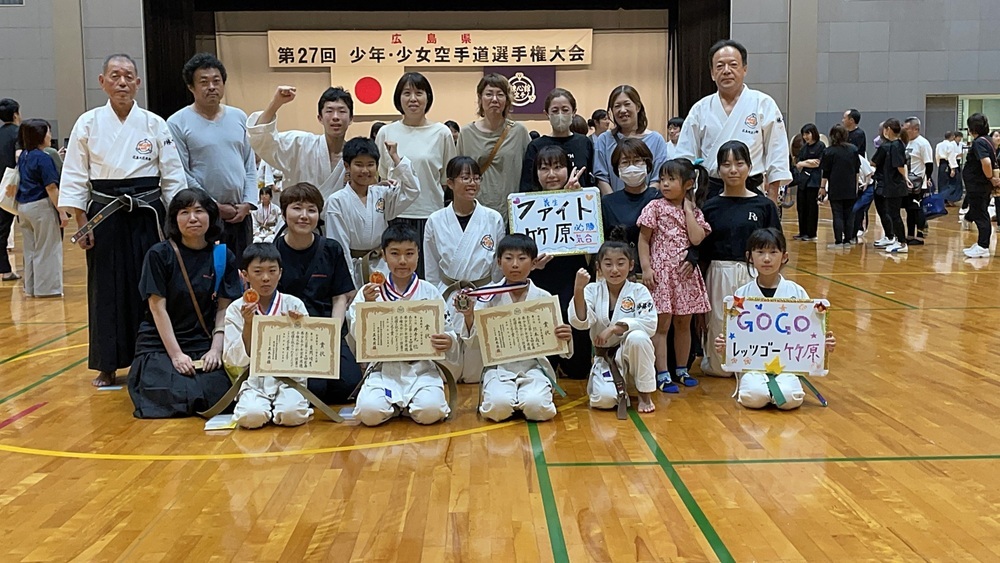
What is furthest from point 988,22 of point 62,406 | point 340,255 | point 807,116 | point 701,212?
point 62,406

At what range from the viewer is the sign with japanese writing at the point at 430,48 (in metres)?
16.6

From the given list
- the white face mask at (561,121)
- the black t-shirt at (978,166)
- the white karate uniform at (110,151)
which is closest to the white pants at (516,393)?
the white face mask at (561,121)

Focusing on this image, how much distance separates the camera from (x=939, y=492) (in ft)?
10.5

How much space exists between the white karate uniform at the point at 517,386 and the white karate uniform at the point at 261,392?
0.87 meters

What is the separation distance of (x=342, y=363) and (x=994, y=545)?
312cm

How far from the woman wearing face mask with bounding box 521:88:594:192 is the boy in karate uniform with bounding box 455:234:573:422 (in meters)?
0.71

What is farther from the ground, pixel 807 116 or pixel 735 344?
pixel 807 116

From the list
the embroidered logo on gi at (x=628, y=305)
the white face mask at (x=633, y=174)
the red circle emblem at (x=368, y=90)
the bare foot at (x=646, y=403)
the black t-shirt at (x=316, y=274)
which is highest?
Result: the red circle emblem at (x=368, y=90)

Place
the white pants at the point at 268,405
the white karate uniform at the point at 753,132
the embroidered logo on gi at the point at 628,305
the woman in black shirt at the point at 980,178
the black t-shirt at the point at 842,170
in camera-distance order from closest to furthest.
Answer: the white pants at the point at 268,405
the embroidered logo on gi at the point at 628,305
the white karate uniform at the point at 753,132
the woman in black shirt at the point at 980,178
the black t-shirt at the point at 842,170

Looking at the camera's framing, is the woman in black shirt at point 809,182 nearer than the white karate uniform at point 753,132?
No

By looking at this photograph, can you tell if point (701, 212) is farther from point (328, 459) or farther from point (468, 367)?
point (328, 459)

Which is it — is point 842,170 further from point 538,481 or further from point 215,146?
point 538,481

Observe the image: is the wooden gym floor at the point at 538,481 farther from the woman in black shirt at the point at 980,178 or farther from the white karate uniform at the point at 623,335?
the woman in black shirt at the point at 980,178

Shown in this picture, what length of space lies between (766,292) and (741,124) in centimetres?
108
